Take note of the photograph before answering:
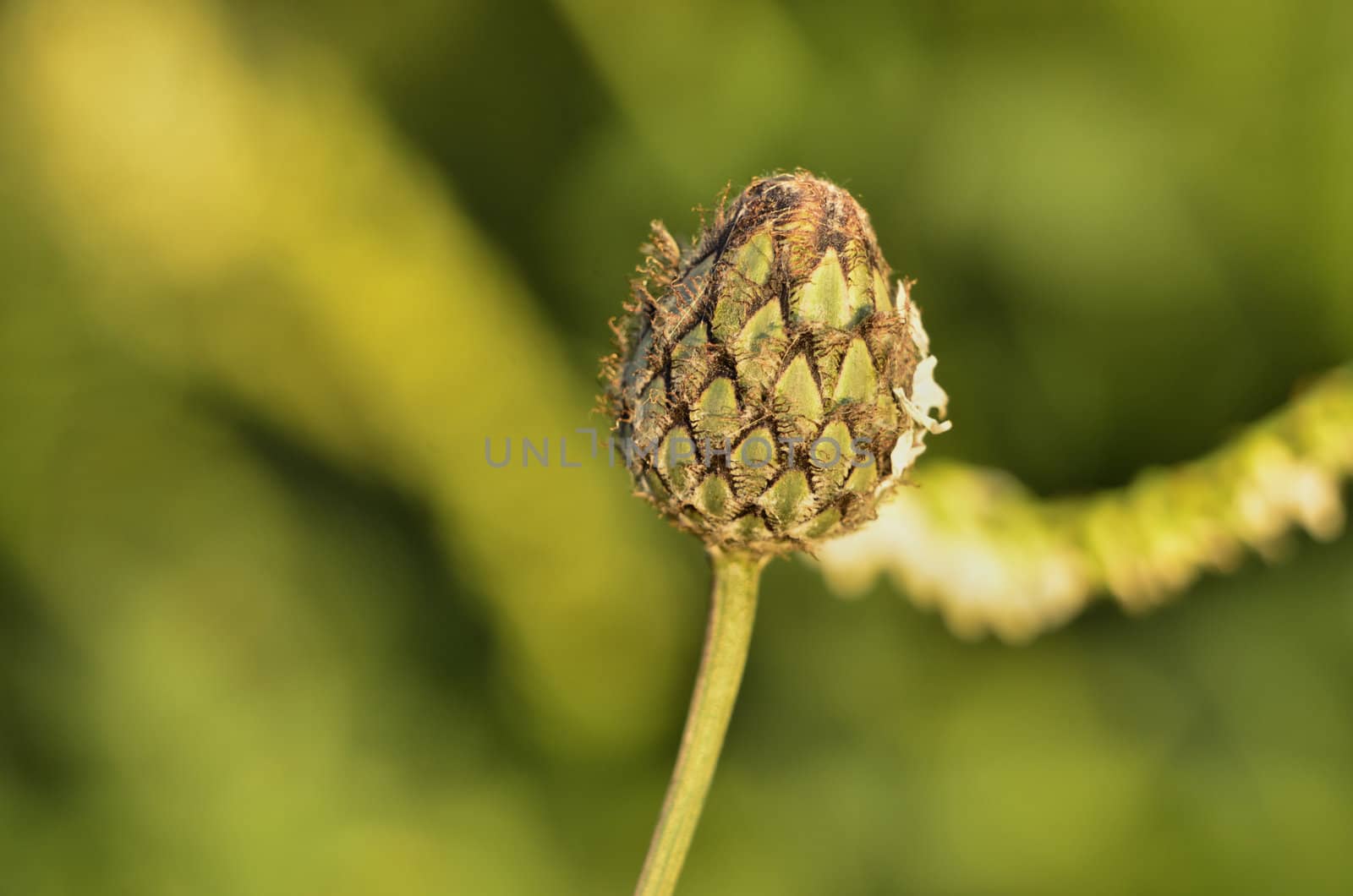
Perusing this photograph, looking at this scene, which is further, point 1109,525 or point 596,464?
point 596,464

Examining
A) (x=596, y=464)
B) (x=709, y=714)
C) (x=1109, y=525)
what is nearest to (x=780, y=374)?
(x=709, y=714)

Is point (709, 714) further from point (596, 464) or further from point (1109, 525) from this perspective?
point (596, 464)

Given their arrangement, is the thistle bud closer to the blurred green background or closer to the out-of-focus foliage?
the out-of-focus foliage

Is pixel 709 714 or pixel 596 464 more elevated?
pixel 596 464

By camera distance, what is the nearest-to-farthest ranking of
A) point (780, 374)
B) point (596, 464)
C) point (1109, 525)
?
point (780, 374), point (1109, 525), point (596, 464)

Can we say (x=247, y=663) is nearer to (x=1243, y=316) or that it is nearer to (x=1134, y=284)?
(x=1134, y=284)

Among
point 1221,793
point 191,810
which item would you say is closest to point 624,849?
point 191,810

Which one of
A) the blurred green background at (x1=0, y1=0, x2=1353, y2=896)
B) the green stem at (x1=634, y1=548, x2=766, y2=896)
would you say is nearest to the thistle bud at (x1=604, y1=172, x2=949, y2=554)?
the green stem at (x1=634, y1=548, x2=766, y2=896)
